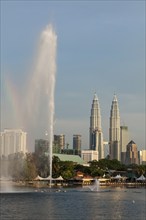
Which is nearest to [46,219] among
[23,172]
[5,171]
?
[5,171]

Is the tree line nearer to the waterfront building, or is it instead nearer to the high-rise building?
the waterfront building

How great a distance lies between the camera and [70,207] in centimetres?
5516

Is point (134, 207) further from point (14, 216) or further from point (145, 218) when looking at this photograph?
point (14, 216)

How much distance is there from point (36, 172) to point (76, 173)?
35.6 m

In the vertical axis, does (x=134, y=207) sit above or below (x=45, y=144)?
below

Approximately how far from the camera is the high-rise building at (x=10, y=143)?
97012mm

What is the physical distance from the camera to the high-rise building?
97012mm

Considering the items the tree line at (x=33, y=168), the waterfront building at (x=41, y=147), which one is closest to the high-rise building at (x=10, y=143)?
the tree line at (x=33, y=168)

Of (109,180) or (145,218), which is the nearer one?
(145,218)

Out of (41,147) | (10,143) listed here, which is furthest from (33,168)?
(10,143)

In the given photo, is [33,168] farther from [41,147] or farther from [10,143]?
[10,143]

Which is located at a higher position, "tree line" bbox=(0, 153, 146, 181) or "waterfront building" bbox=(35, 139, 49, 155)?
"waterfront building" bbox=(35, 139, 49, 155)

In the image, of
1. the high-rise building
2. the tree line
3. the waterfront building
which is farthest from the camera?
the waterfront building

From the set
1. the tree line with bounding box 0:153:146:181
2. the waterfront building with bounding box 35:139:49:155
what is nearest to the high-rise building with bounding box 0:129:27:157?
the tree line with bounding box 0:153:146:181
